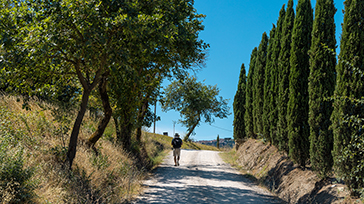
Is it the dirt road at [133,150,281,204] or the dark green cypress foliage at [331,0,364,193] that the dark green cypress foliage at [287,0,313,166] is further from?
the dark green cypress foliage at [331,0,364,193]

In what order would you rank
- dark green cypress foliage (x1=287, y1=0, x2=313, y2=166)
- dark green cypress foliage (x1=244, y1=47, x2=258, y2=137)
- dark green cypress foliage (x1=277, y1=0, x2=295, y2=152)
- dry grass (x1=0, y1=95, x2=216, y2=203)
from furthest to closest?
dark green cypress foliage (x1=244, y1=47, x2=258, y2=137) → dark green cypress foliage (x1=277, y1=0, x2=295, y2=152) → dark green cypress foliage (x1=287, y1=0, x2=313, y2=166) → dry grass (x1=0, y1=95, x2=216, y2=203)

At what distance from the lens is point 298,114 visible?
1095 cm

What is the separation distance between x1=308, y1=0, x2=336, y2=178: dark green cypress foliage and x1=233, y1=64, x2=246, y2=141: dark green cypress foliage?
1372 centimetres

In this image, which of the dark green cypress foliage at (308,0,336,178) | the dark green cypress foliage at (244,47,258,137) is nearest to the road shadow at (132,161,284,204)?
the dark green cypress foliage at (308,0,336,178)

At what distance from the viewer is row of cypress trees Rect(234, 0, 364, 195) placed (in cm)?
740

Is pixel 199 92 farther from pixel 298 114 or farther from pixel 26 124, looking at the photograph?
pixel 26 124

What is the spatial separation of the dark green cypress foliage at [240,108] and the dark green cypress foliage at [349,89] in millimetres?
15456

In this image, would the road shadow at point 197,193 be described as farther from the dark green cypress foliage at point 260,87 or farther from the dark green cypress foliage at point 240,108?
the dark green cypress foliage at point 240,108

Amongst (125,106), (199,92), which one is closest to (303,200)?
(125,106)

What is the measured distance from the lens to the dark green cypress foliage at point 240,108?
23.7 meters

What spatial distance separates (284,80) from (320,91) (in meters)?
3.53

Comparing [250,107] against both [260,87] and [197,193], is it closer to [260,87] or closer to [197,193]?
[260,87]

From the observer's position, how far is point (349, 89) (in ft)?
25.2

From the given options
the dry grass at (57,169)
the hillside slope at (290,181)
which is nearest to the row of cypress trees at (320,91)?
the hillside slope at (290,181)
